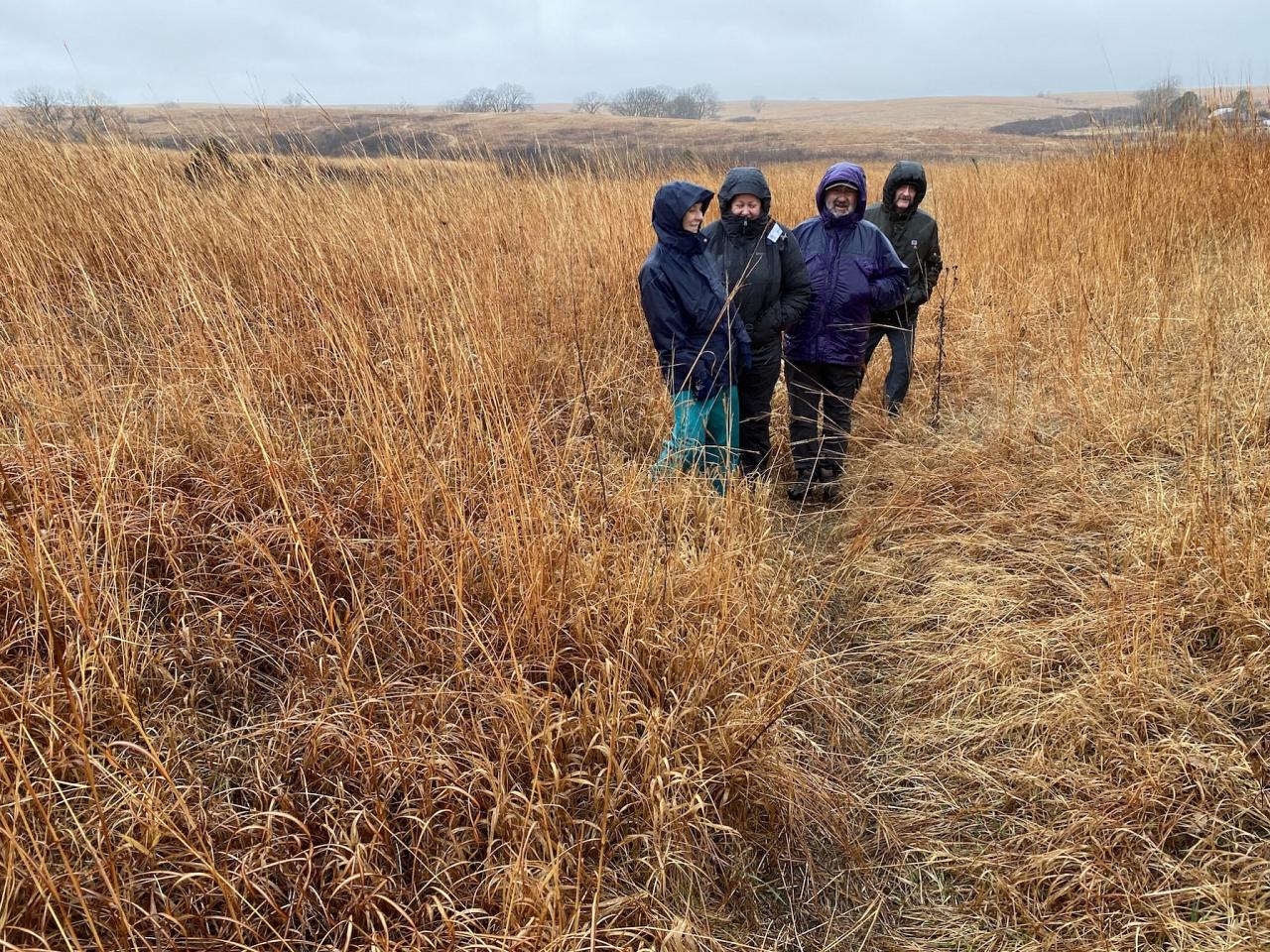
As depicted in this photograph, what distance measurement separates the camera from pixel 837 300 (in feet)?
10.9

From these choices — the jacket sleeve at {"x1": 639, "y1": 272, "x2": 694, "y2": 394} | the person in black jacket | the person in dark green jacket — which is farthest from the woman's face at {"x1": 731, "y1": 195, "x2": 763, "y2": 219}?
the person in dark green jacket

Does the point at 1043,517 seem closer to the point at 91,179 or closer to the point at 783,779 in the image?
the point at 783,779

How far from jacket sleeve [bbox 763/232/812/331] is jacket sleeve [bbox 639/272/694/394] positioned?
516 millimetres

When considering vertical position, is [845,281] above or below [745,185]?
below

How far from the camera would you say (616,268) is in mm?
4770

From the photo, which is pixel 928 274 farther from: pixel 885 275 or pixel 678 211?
pixel 678 211

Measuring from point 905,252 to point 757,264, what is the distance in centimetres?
140

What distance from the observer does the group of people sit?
288 cm

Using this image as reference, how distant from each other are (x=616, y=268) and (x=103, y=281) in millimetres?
2949

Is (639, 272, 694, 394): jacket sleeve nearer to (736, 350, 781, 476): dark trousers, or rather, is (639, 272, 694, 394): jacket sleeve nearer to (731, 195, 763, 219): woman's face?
(736, 350, 781, 476): dark trousers

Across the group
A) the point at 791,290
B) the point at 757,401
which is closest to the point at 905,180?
the point at 791,290

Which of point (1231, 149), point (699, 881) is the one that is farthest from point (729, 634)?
point (1231, 149)

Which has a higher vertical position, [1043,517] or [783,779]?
[1043,517]

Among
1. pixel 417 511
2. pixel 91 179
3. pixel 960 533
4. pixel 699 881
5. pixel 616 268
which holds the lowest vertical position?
pixel 699 881
